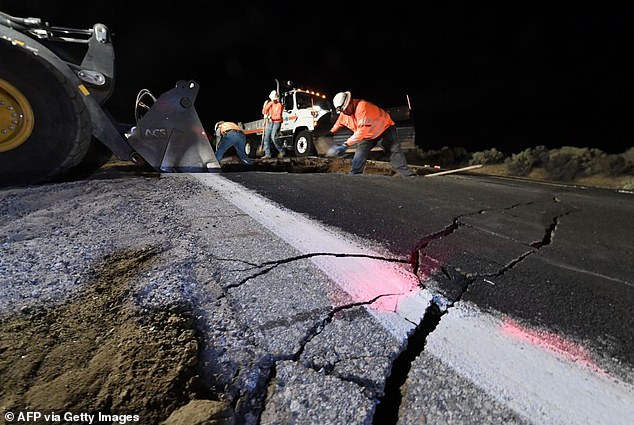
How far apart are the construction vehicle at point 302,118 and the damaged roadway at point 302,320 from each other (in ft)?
26.8

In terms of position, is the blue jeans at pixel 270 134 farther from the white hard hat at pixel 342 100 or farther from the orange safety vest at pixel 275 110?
the white hard hat at pixel 342 100

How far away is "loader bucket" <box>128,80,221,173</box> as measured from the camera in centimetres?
411

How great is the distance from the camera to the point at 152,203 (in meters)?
2.59

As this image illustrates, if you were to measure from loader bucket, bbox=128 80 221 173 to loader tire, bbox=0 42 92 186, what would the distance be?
93cm

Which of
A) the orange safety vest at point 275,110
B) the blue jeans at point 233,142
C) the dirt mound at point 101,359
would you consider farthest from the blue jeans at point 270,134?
the dirt mound at point 101,359

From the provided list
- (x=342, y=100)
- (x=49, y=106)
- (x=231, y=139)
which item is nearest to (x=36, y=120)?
(x=49, y=106)

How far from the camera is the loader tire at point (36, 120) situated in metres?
2.86

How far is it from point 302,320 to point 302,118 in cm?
997

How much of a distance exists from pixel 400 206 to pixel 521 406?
222 centimetres

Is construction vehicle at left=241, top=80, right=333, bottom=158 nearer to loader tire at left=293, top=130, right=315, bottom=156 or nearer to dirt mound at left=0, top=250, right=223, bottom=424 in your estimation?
loader tire at left=293, top=130, right=315, bottom=156

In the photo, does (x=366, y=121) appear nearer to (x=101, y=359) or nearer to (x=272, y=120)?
(x=101, y=359)
